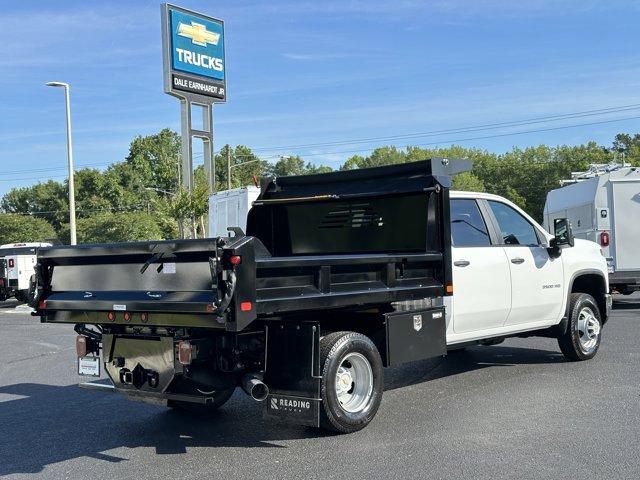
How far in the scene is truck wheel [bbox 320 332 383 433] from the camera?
574 cm

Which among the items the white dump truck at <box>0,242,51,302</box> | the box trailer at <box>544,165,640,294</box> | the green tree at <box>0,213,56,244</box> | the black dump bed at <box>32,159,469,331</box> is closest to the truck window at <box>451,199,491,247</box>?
the black dump bed at <box>32,159,469,331</box>

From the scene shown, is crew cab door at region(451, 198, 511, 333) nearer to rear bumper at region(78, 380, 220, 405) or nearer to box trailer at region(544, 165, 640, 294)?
rear bumper at region(78, 380, 220, 405)

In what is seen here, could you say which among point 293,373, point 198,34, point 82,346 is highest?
point 198,34

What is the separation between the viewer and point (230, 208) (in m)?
19.2

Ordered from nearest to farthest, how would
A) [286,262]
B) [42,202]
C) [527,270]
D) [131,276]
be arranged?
[286,262] < [131,276] < [527,270] < [42,202]

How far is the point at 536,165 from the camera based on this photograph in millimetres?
78812

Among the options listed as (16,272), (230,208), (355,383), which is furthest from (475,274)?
(16,272)

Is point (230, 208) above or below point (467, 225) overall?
above

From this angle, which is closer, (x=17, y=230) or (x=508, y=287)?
(x=508, y=287)

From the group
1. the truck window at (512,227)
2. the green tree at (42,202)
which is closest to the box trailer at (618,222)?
the truck window at (512,227)

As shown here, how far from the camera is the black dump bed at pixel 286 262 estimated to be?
507cm

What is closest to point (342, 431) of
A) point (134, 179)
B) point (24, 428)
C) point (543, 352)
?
point (24, 428)

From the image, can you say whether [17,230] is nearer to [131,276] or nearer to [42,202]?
[42,202]

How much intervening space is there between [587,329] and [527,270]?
4.83 feet
